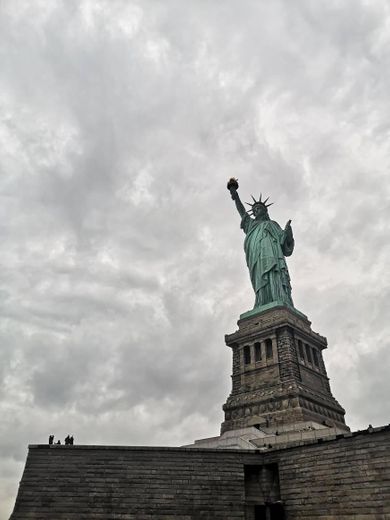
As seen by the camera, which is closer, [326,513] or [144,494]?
[326,513]

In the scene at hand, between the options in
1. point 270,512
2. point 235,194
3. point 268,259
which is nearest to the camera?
point 270,512

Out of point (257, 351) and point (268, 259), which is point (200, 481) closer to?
point (257, 351)

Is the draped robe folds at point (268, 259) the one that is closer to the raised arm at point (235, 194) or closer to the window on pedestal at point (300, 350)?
the raised arm at point (235, 194)

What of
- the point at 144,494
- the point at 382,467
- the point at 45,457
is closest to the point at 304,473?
the point at 382,467

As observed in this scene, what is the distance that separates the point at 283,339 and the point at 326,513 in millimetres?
16604

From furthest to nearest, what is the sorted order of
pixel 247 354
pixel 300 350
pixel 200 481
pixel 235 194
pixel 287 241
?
pixel 235 194
pixel 287 241
pixel 247 354
pixel 300 350
pixel 200 481

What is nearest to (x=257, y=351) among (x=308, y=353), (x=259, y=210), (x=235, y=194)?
(x=308, y=353)

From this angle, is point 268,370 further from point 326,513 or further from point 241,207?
point 241,207

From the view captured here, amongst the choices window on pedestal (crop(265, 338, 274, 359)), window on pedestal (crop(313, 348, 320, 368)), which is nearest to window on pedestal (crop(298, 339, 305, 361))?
window on pedestal (crop(313, 348, 320, 368))

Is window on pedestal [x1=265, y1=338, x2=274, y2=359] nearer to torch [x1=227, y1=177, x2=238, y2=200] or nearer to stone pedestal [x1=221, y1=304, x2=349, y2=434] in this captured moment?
stone pedestal [x1=221, y1=304, x2=349, y2=434]

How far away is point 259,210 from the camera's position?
144 feet

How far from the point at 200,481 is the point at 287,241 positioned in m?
27.0

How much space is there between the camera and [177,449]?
19.7 m

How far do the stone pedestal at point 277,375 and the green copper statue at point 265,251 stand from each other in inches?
88.6
